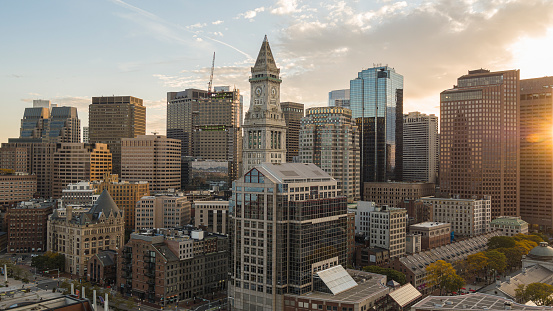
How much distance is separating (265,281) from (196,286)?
43.0 metres

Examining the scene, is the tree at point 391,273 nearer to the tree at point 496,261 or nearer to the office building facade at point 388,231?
the office building facade at point 388,231

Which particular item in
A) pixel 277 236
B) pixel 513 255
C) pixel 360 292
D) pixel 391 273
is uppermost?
pixel 277 236

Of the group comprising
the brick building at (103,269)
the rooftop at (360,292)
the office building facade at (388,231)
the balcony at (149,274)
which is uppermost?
the office building facade at (388,231)

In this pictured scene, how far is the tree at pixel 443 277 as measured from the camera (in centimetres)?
15700

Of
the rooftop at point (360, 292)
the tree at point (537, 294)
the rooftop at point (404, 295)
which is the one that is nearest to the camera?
the rooftop at point (360, 292)

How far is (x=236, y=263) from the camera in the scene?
135000 millimetres

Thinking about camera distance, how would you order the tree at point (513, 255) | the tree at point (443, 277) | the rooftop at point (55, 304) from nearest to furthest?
the rooftop at point (55, 304)
the tree at point (443, 277)
the tree at point (513, 255)

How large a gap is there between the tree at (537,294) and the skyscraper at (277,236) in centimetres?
5035

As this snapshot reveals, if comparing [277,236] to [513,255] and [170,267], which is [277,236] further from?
[513,255]

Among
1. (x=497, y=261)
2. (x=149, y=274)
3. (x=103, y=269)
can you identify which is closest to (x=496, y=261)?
(x=497, y=261)

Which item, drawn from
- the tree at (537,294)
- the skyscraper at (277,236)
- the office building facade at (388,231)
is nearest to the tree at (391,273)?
the office building facade at (388,231)

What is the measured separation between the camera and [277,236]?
127938mm

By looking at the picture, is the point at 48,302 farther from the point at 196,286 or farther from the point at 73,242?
the point at 73,242

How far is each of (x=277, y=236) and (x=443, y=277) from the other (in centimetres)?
6529
